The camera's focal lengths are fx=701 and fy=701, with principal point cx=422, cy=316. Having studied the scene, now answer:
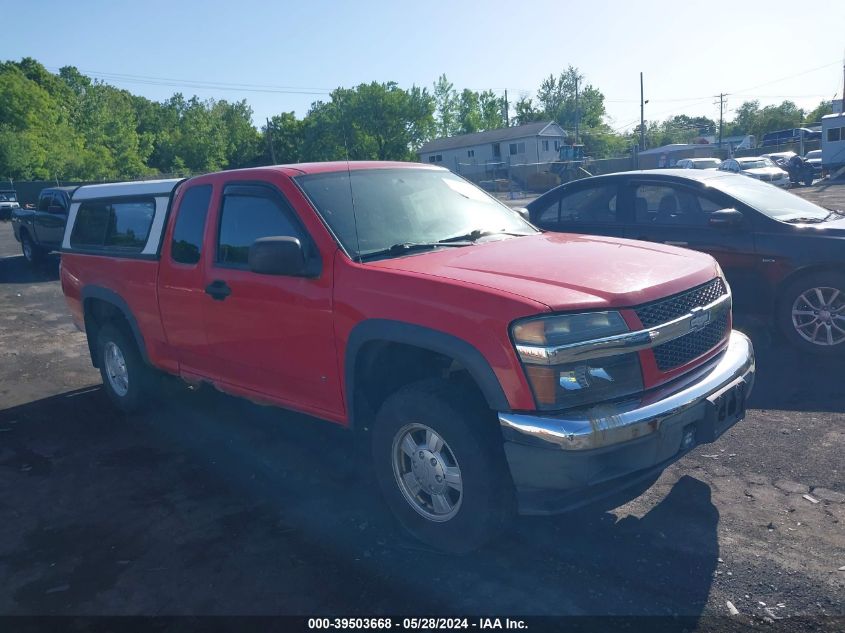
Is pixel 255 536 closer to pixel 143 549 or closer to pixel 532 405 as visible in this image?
pixel 143 549

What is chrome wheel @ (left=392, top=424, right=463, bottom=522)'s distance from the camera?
3.49m

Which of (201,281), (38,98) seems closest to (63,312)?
(201,281)

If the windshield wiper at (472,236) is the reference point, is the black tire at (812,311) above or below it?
below

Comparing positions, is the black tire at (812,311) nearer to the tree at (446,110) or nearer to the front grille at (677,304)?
the front grille at (677,304)

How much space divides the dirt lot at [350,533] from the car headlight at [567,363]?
0.89 meters

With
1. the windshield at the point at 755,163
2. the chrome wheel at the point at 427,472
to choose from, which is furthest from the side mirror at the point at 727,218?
the windshield at the point at 755,163

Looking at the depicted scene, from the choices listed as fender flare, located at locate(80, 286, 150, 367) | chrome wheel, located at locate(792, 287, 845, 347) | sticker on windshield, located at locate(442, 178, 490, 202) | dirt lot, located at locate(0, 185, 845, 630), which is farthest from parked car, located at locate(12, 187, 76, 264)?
chrome wheel, located at locate(792, 287, 845, 347)

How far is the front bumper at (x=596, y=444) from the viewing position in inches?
120

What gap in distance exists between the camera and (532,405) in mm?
3113

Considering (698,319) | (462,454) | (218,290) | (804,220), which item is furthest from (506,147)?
(462,454)

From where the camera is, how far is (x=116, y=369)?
6340 mm

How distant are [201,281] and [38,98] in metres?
69.6

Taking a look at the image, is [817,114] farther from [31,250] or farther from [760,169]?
[31,250]

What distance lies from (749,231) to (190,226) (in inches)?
197
